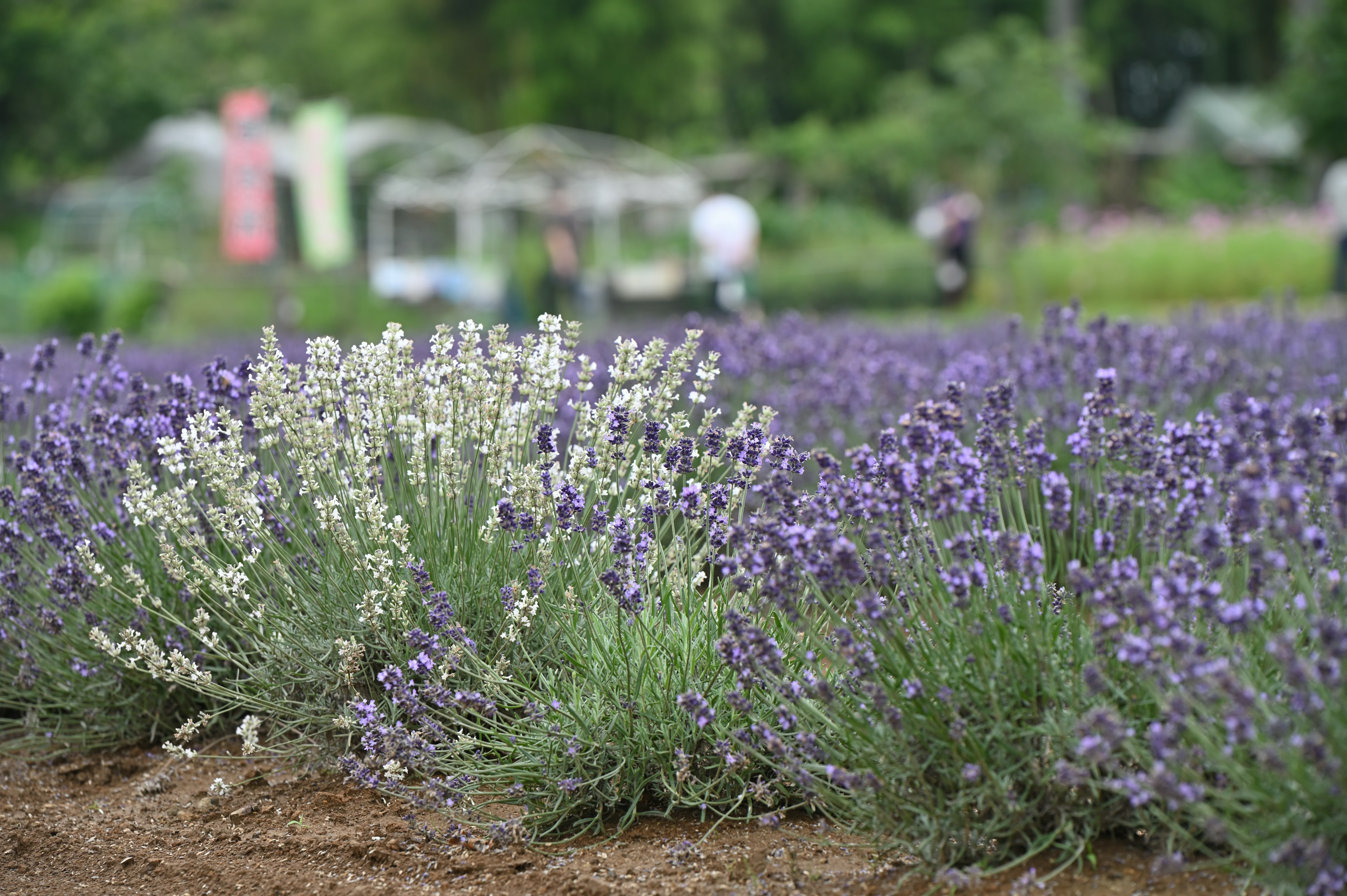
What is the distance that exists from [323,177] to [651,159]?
12.4 metres

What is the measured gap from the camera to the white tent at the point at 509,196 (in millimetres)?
22141

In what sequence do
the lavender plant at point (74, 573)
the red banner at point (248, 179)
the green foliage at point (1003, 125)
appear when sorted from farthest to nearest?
the green foliage at point (1003, 125) < the red banner at point (248, 179) < the lavender plant at point (74, 573)

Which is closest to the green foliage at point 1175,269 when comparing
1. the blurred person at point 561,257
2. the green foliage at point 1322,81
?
the green foliage at point 1322,81

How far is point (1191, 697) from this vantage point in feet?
7.61

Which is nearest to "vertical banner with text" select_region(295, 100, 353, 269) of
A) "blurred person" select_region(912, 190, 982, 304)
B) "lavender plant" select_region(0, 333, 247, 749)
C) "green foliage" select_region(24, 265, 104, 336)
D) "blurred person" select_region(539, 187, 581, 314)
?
"blurred person" select_region(539, 187, 581, 314)

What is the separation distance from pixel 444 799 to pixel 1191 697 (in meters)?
1.59

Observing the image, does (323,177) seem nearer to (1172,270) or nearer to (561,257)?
(561,257)

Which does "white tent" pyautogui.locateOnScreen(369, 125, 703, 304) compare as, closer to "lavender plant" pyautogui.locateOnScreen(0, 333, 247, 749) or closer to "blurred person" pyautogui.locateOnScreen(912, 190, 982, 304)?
"blurred person" pyautogui.locateOnScreen(912, 190, 982, 304)

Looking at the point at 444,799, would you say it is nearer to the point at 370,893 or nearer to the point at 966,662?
the point at 370,893

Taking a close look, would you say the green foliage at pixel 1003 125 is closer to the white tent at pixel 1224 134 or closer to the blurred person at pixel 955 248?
the blurred person at pixel 955 248

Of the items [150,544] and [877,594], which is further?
[150,544]

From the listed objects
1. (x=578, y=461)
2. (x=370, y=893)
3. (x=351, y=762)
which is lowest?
(x=370, y=893)

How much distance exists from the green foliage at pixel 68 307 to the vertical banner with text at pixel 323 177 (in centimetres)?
511

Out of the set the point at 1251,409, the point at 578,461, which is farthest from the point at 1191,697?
the point at 578,461
